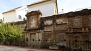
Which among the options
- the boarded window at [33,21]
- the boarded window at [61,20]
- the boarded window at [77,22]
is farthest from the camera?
the boarded window at [33,21]

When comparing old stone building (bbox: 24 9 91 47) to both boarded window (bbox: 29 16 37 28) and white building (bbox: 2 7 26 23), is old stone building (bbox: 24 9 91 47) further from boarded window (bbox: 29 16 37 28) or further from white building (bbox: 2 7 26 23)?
white building (bbox: 2 7 26 23)

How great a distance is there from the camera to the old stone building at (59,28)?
18342 millimetres

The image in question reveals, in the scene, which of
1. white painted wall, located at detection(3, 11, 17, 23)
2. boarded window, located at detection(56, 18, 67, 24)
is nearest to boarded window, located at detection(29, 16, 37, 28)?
boarded window, located at detection(56, 18, 67, 24)

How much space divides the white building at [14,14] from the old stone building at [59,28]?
8.48 m

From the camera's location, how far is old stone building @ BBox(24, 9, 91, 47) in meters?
18.3

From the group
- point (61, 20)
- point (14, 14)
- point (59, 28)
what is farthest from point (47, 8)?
point (14, 14)

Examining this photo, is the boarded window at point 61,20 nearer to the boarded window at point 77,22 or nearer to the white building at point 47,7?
the boarded window at point 77,22

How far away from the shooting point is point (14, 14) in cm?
3297

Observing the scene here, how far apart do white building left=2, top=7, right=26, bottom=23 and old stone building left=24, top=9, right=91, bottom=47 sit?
8.48 meters

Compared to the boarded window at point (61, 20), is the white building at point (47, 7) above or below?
above

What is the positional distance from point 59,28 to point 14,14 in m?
15.0

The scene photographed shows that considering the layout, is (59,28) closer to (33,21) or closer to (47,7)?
(33,21)

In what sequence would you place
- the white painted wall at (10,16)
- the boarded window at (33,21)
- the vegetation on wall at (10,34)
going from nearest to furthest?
the boarded window at (33,21)
the vegetation on wall at (10,34)
the white painted wall at (10,16)

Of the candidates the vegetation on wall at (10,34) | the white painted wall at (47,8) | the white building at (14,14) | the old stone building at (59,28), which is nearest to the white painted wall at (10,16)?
the white building at (14,14)
